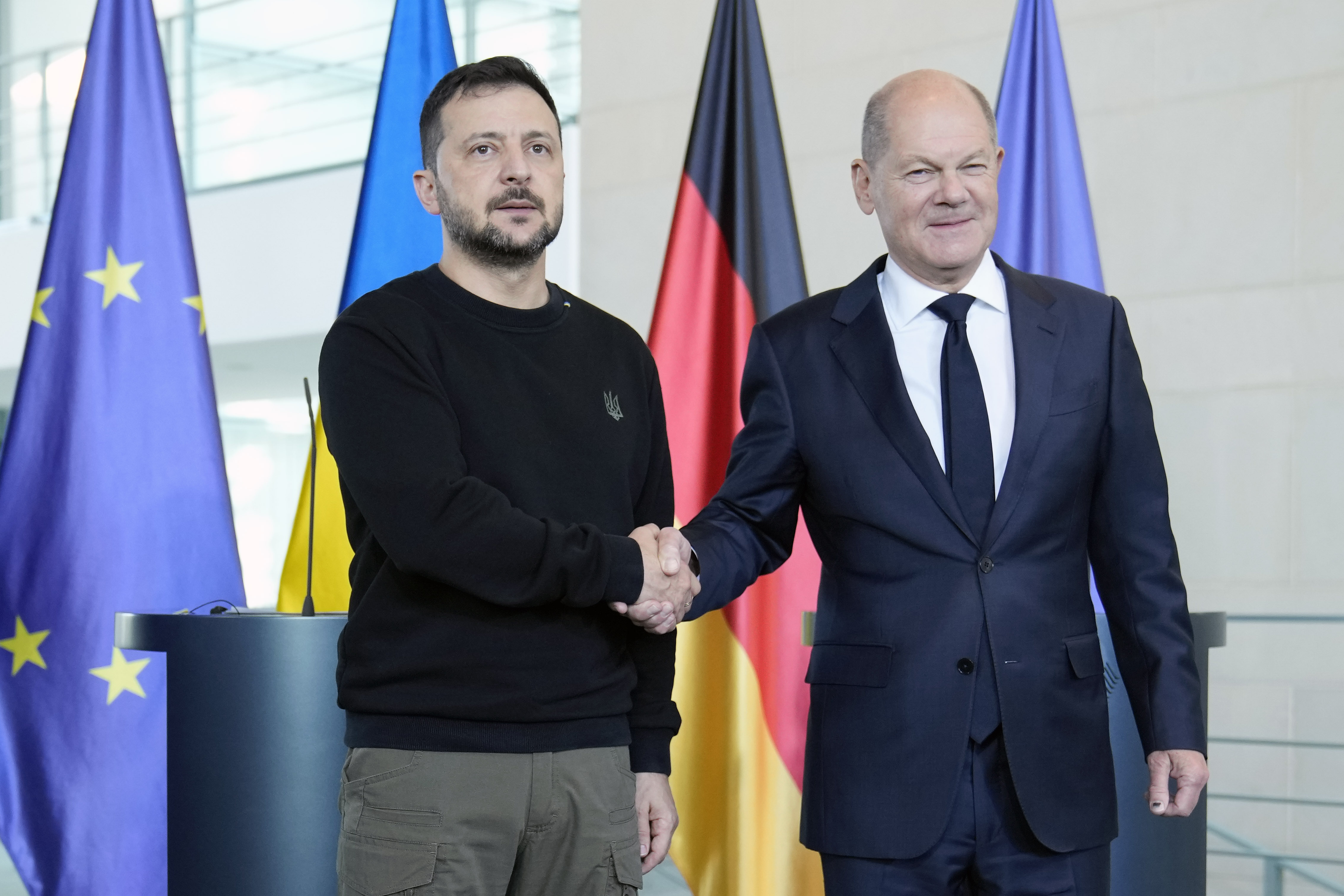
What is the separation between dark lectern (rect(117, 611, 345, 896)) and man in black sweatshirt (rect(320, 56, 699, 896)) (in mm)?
575

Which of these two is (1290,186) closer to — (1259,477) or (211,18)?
(1259,477)

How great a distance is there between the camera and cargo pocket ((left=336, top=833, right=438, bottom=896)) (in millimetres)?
1599

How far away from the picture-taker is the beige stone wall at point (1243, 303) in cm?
393

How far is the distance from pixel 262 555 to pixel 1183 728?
11915 millimetres

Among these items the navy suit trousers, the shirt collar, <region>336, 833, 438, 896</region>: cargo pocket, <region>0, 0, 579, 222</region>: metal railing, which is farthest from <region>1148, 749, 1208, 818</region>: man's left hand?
<region>0, 0, 579, 222</region>: metal railing

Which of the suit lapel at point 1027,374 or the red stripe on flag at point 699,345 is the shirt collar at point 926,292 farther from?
the red stripe on flag at point 699,345

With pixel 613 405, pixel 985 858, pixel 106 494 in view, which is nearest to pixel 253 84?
pixel 106 494

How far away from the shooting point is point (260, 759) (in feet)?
7.40

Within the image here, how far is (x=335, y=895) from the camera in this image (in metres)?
2.25

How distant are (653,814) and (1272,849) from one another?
2.84 m

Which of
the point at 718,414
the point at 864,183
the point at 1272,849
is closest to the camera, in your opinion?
the point at 864,183

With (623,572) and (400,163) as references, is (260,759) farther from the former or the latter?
(400,163)

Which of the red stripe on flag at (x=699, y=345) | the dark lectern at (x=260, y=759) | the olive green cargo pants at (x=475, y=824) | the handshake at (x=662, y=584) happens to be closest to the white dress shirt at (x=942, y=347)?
the handshake at (x=662, y=584)

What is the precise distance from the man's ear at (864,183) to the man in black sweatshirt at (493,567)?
46 cm
